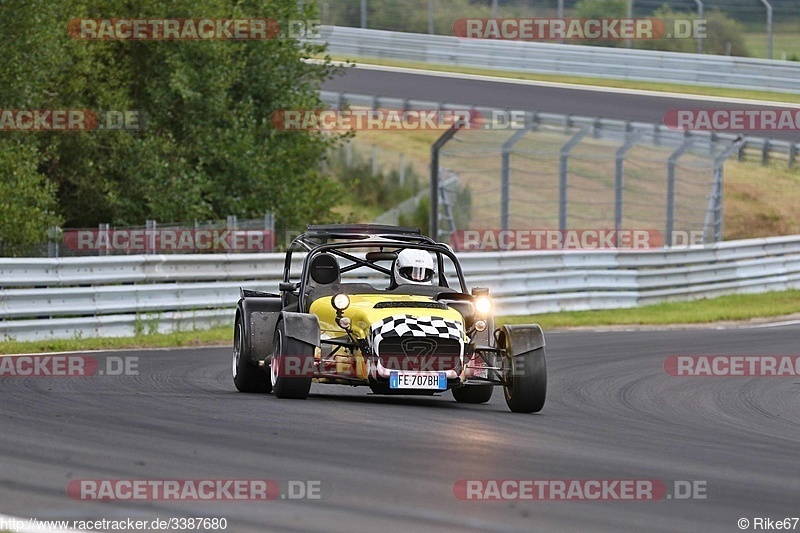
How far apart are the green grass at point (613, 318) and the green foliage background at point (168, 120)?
5967 millimetres

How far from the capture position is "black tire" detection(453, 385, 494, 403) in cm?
1170

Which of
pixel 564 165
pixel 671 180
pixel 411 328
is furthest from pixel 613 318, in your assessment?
pixel 411 328

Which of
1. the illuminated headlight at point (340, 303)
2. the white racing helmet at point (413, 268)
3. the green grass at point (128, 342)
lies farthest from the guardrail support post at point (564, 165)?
the illuminated headlight at point (340, 303)

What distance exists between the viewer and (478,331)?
1132 cm

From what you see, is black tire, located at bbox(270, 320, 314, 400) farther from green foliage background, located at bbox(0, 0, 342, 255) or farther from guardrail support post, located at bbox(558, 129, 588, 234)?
guardrail support post, located at bbox(558, 129, 588, 234)

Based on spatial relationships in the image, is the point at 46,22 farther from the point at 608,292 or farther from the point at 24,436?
the point at 24,436

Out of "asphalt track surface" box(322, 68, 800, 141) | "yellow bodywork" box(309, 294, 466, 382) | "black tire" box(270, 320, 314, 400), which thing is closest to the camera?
"black tire" box(270, 320, 314, 400)

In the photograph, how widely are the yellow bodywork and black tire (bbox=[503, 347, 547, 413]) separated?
569 millimetres

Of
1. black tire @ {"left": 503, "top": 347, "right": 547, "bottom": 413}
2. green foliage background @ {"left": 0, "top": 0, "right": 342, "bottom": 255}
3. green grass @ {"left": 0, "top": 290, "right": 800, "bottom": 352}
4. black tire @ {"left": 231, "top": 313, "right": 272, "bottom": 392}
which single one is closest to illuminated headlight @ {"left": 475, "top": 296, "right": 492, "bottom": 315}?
black tire @ {"left": 503, "top": 347, "right": 547, "bottom": 413}

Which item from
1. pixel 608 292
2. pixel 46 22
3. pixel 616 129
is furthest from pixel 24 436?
pixel 616 129

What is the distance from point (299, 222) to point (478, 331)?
16.4 meters

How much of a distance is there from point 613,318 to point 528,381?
12.1 meters

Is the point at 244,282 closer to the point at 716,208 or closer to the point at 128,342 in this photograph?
the point at 128,342

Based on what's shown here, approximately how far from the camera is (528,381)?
10.6 m
